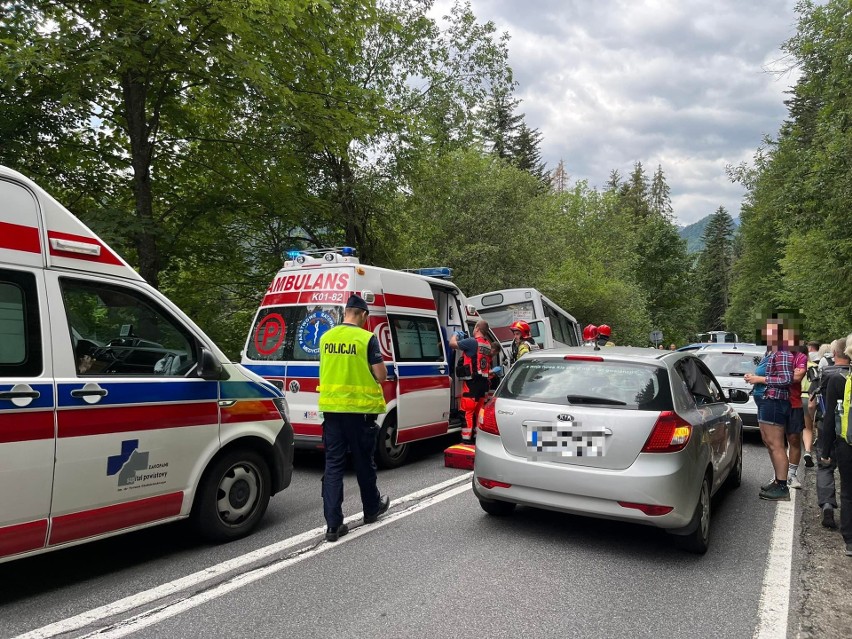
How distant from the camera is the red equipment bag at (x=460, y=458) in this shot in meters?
7.78

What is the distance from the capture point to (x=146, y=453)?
417 centimetres

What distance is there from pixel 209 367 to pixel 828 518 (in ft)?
18.0

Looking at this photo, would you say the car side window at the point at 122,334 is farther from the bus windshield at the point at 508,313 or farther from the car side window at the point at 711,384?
the bus windshield at the point at 508,313

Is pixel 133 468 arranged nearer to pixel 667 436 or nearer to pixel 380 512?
pixel 380 512

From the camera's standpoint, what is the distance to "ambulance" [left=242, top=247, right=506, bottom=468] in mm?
7289

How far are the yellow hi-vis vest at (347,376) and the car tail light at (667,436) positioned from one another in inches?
81.9

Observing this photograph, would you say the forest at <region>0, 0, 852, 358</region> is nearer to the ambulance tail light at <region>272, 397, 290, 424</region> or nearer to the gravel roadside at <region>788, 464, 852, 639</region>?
the gravel roadside at <region>788, 464, 852, 639</region>

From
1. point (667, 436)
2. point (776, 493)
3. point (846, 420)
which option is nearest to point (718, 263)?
point (776, 493)

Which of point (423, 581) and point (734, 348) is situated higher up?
point (734, 348)

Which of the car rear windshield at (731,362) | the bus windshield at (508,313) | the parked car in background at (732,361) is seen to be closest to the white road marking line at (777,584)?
the parked car in background at (732,361)

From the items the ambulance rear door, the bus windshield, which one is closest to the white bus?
the bus windshield

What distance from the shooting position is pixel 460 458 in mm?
7844

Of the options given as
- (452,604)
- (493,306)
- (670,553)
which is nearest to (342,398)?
(452,604)

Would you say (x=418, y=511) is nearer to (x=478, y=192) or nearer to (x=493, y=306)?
(x=493, y=306)
